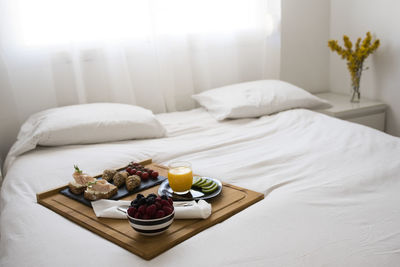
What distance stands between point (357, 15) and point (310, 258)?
2.60 metres

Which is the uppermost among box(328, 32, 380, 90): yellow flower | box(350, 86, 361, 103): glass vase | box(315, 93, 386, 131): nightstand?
box(328, 32, 380, 90): yellow flower

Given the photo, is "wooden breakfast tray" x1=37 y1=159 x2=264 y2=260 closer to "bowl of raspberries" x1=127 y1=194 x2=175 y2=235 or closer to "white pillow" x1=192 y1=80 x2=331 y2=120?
"bowl of raspberries" x1=127 y1=194 x2=175 y2=235

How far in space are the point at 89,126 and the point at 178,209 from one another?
992 mm

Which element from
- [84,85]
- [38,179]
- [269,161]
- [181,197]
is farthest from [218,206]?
[84,85]

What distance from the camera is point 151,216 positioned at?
1.11 meters

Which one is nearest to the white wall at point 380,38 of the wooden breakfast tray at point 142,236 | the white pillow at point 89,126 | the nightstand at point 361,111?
the nightstand at point 361,111

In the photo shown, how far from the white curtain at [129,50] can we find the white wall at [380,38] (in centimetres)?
59

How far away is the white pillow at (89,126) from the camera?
2.01 meters

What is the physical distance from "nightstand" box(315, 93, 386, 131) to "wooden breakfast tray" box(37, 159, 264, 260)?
63.7 inches

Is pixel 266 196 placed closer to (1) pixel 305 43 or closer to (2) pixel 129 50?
(2) pixel 129 50

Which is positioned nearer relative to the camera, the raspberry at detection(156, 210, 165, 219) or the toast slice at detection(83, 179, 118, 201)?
the raspberry at detection(156, 210, 165, 219)

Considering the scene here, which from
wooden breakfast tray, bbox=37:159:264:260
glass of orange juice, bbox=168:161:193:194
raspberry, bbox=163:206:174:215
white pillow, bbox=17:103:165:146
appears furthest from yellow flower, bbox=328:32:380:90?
raspberry, bbox=163:206:174:215

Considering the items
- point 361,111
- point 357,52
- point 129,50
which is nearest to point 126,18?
point 129,50

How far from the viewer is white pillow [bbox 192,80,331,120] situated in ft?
8.12
